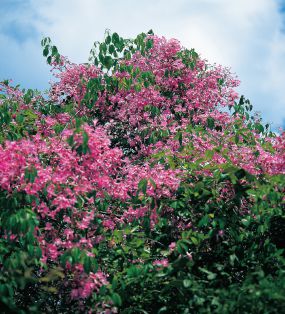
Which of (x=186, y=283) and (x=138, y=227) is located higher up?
(x=138, y=227)

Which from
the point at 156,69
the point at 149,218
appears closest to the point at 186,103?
the point at 156,69

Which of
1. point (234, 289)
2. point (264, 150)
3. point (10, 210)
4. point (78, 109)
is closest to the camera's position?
point (234, 289)

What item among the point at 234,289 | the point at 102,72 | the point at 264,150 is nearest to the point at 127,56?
the point at 102,72

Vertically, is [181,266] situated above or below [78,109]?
below

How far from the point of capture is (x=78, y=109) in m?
13.4

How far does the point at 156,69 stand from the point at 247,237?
7354 mm

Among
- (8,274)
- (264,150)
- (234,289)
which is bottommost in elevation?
(8,274)

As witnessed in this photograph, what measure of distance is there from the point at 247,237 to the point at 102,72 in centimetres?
764

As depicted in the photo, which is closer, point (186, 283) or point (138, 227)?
point (186, 283)

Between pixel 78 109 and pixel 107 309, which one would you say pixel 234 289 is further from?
pixel 78 109

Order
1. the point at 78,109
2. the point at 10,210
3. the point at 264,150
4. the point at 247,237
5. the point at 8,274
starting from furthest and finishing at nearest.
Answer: the point at 78,109, the point at 264,150, the point at 247,237, the point at 10,210, the point at 8,274

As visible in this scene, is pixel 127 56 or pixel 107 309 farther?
pixel 127 56

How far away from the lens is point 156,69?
14.2 meters

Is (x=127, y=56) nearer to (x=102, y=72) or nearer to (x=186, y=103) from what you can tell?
(x=102, y=72)
